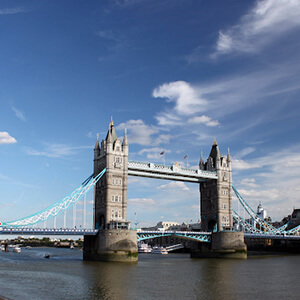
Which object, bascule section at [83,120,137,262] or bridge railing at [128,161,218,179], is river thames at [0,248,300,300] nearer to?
bascule section at [83,120,137,262]

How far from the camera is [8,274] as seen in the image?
4956cm

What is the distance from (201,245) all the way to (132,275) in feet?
146

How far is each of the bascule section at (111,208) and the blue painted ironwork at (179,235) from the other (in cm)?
533

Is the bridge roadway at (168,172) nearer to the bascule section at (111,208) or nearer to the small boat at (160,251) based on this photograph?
the bascule section at (111,208)

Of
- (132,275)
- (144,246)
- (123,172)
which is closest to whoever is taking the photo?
(132,275)

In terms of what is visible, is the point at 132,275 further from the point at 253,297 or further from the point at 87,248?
the point at 87,248

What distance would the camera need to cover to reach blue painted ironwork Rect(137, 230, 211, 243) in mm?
79000

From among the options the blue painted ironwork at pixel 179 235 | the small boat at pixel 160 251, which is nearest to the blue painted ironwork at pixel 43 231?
the blue painted ironwork at pixel 179 235

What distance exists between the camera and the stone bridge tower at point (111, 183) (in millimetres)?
76750

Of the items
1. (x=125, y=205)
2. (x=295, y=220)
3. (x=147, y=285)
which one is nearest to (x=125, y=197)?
(x=125, y=205)

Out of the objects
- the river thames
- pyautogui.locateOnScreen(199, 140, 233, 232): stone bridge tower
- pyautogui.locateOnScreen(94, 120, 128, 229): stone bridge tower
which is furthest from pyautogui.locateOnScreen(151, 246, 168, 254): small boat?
the river thames

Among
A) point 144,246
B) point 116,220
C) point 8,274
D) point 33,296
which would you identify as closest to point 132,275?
point 8,274

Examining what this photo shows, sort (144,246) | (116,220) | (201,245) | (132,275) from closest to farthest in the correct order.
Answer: (132,275) < (116,220) < (201,245) < (144,246)

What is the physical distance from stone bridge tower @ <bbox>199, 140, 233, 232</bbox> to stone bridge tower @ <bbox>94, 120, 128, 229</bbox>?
2401 centimetres
